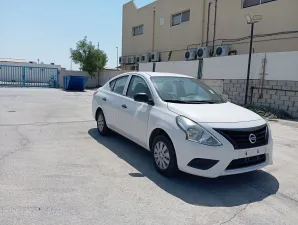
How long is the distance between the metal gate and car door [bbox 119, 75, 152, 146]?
22581 millimetres

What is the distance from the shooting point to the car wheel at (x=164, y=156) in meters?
3.65

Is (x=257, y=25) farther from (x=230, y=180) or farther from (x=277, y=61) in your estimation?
(x=230, y=180)

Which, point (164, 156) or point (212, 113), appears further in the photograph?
point (164, 156)

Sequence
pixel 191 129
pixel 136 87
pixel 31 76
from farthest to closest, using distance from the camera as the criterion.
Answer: pixel 31 76, pixel 136 87, pixel 191 129

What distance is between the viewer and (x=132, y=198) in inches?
126

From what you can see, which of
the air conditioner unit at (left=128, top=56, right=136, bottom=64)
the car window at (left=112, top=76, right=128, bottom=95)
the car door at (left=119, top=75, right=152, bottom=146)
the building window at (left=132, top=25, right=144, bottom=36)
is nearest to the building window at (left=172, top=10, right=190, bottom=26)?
the building window at (left=132, top=25, right=144, bottom=36)

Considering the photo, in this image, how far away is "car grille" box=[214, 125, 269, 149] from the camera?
334 centimetres

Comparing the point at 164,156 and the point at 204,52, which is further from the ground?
the point at 204,52

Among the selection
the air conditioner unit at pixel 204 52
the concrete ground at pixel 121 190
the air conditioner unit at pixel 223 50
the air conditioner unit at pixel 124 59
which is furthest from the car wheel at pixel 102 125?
the air conditioner unit at pixel 124 59

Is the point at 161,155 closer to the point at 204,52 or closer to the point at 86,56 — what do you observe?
the point at 204,52

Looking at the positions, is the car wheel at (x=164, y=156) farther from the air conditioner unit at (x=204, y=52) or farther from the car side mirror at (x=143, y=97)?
the air conditioner unit at (x=204, y=52)

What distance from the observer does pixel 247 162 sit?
11.6 feet

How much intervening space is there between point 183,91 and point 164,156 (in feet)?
4.35

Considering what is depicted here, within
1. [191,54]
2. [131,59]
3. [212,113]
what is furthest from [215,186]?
[131,59]
